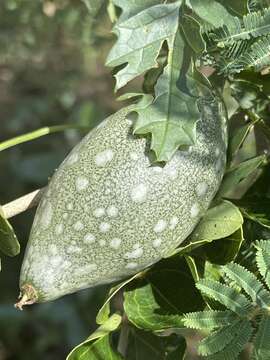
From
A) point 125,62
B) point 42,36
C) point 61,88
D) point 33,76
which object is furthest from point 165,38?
point 33,76

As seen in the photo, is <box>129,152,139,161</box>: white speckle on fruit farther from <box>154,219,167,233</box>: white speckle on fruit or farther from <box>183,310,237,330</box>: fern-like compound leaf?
<box>183,310,237,330</box>: fern-like compound leaf

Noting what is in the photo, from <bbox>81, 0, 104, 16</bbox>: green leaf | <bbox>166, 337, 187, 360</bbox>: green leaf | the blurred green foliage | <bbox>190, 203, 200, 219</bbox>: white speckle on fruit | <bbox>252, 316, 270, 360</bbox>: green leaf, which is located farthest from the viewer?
the blurred green foliage

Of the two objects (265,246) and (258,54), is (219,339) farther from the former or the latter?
(258,54)

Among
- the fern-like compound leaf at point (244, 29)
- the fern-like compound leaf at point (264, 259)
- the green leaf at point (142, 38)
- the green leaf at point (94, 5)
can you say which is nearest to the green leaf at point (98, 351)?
the fern-like compound leaf at point (264, 259)

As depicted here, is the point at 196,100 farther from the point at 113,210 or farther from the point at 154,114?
the point at 113,210

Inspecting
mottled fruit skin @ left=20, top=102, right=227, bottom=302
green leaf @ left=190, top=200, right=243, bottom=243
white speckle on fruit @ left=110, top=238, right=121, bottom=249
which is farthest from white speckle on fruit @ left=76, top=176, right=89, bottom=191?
green leaf @ left=190, top=200, right=243, bottom=243

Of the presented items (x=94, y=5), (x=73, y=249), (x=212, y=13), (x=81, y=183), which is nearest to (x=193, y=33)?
Answer: (x=212, y=13)

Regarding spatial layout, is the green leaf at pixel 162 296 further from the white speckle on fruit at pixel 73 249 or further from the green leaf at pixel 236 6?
the green leaf at pixel 236 6
